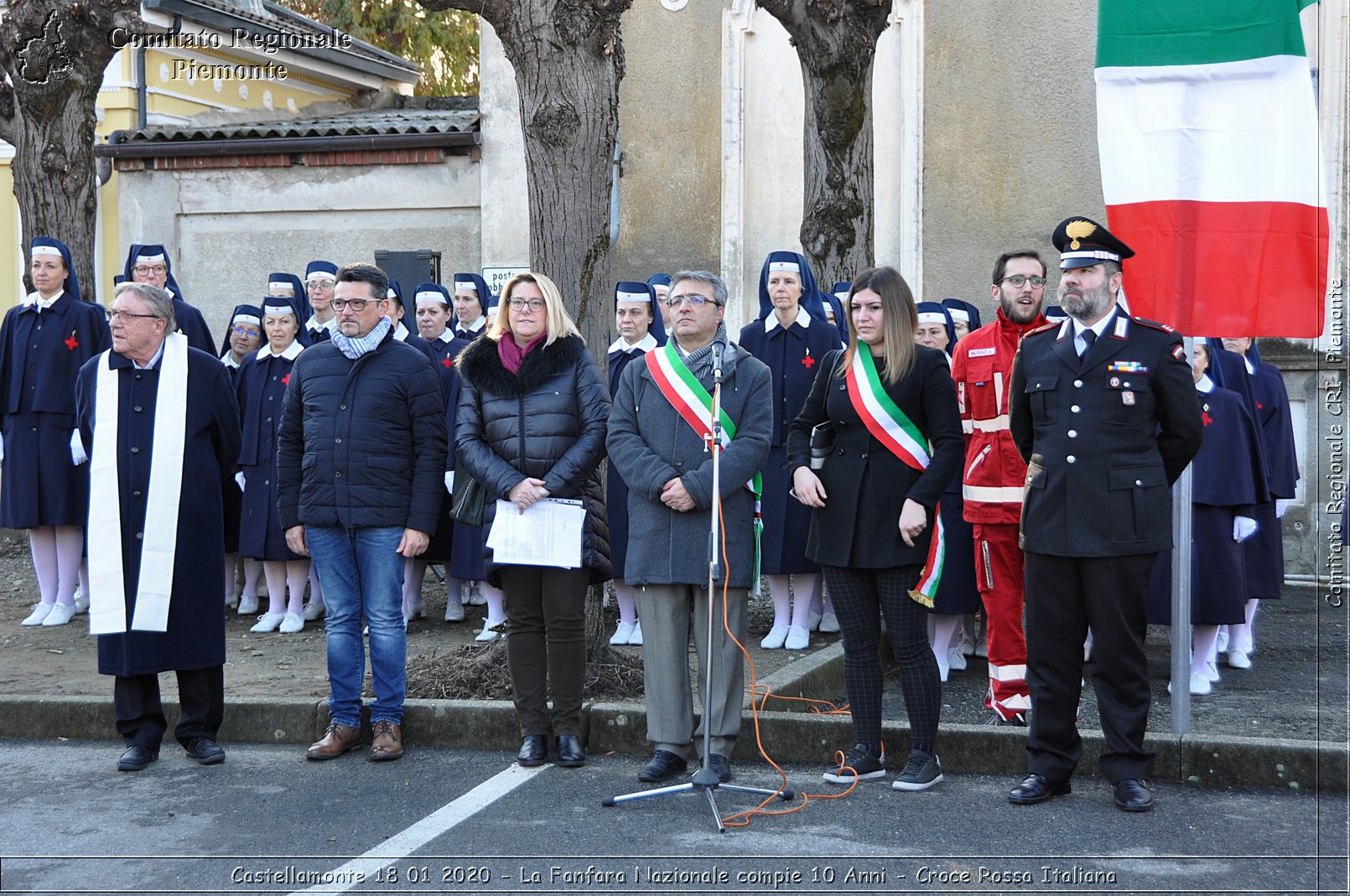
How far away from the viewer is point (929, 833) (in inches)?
207

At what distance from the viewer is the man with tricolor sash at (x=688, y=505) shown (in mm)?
5988

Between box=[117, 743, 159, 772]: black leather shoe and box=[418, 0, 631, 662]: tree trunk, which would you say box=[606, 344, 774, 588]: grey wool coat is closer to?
box=[418, 0, 631, 662]: tree trunk

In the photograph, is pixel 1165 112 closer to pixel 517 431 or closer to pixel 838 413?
pixel 838 413

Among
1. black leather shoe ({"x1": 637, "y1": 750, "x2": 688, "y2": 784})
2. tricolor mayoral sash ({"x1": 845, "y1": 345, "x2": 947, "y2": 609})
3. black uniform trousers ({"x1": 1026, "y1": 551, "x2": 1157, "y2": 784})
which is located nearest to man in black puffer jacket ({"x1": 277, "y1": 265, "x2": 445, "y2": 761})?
black leather shoe ({"x1": 637, "y1": 750, "x2": 688, "y2": 784})

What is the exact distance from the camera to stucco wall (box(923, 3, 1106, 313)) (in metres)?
13.3

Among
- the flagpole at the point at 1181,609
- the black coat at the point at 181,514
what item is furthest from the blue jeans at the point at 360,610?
the flagpole at the point at 1181,609

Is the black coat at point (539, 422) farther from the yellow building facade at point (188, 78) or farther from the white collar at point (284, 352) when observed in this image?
the yellow building facade at point (188, 78)

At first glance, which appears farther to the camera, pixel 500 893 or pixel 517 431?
pixel 517 431

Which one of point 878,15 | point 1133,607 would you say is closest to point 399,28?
point 878,15

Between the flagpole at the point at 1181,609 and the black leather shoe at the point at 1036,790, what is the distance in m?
0.72

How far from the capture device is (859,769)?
5.99 metres

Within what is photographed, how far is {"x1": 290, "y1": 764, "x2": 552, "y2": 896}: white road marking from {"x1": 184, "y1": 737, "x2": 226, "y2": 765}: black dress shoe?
1298 millimetres

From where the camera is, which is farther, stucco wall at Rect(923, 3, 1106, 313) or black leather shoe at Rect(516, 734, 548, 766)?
stucco wall at Rect(923, 3, 1106, 313)

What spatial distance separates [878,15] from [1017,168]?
4504 millimetres
